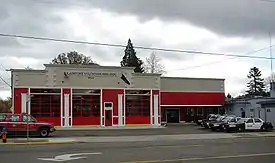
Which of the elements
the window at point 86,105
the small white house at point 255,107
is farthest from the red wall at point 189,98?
the window at point 86,105

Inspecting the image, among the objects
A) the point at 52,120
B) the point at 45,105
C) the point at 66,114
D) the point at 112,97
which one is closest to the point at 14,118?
the point at 52,120

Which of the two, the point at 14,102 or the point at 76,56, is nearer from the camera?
the point at 14,102

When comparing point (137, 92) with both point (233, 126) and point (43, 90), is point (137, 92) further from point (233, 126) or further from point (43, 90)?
point (233, 126)

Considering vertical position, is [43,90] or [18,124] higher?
[43,90]

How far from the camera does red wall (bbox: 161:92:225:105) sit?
196 ft

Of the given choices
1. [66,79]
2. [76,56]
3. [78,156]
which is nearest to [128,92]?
[66,79]

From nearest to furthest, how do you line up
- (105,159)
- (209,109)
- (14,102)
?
1. (105,159)
2. (14,102)
3. (209,109)

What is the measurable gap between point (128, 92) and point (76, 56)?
4230 cm

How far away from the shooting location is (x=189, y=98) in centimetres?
6047

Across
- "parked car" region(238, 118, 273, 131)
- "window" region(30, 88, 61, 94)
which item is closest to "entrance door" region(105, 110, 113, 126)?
"window" region(30, 88, 61, 94)

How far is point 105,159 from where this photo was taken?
1636 cm

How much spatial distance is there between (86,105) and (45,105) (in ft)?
14.8

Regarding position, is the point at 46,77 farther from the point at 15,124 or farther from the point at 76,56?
the point at 76,56

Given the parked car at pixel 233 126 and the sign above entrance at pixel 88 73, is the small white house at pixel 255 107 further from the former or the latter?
the sign above entrance at pixel 88 73
